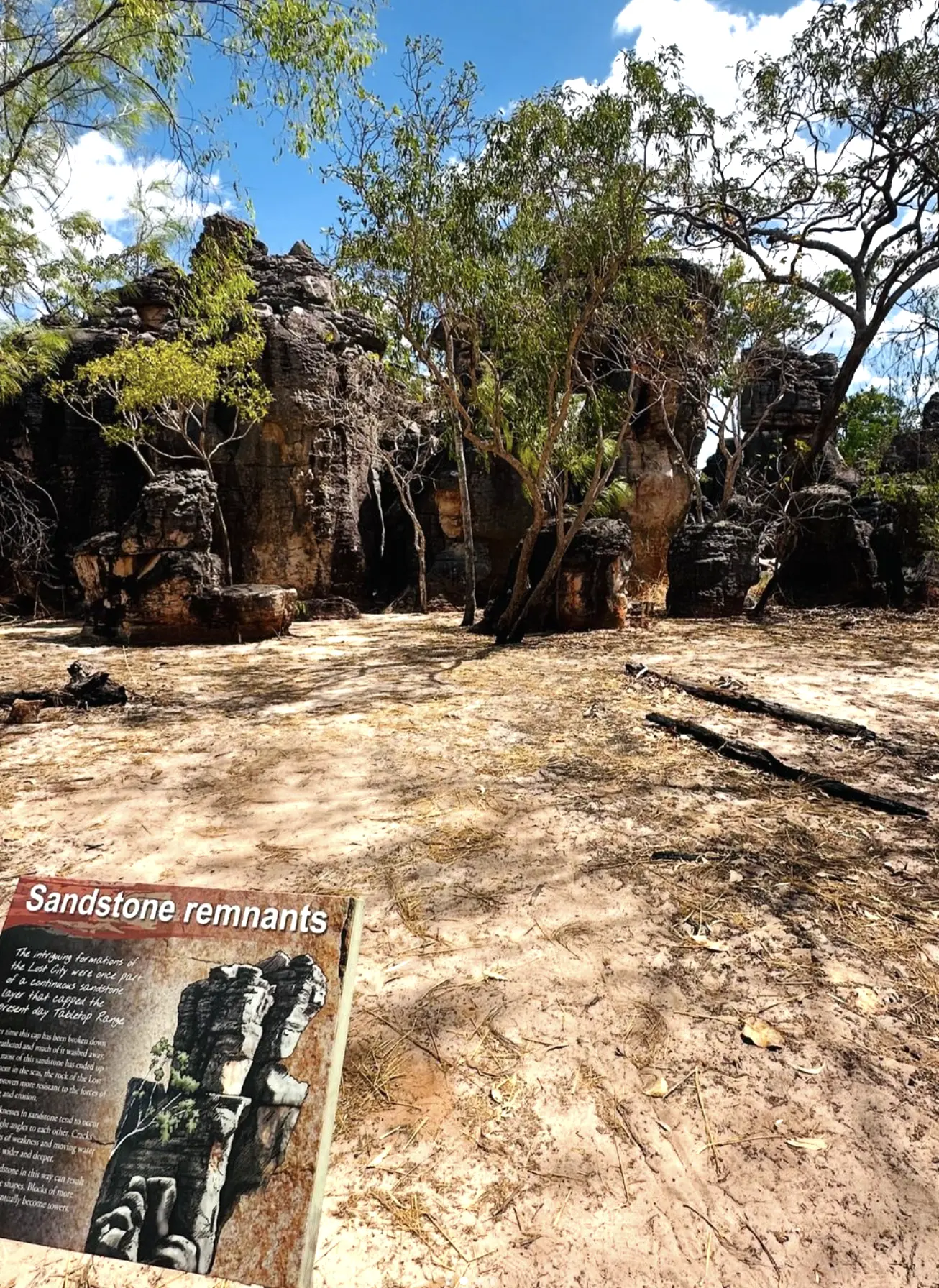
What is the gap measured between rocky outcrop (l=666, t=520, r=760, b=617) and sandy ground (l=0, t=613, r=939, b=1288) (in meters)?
6.71

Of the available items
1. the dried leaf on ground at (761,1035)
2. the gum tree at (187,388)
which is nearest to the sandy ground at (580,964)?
the dried leaf on ground at (761,1035)

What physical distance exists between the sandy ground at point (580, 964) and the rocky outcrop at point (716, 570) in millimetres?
6712

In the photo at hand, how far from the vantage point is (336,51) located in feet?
17.4

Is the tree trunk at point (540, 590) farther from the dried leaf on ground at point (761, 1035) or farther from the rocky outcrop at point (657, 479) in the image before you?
the rocky outcrop at point (657, 479)

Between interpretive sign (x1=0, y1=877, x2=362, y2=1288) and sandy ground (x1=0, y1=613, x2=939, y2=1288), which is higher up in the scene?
interpretive sign (x1=0, y1=877, x2=362, y2=1288)

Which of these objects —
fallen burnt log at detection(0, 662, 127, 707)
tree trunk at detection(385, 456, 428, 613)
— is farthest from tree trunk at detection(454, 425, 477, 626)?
fallen burnt log at detection(0, 662, 127, 707)

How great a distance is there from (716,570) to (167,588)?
8803mm

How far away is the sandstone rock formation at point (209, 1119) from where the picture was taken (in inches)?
44.5

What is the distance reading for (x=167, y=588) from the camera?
9578 mm

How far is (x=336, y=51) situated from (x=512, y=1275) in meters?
7.11

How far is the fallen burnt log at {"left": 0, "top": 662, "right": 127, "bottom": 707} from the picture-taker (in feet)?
18.2

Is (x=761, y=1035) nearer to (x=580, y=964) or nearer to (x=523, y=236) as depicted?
(x=580, y=964)

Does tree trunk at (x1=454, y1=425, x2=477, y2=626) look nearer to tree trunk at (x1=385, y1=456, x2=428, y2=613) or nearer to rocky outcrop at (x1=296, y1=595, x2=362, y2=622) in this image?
tree trunk at (x1=385, y1=456, x2=428, y2=613)

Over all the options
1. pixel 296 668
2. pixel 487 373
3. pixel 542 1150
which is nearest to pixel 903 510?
pixel 487 373
